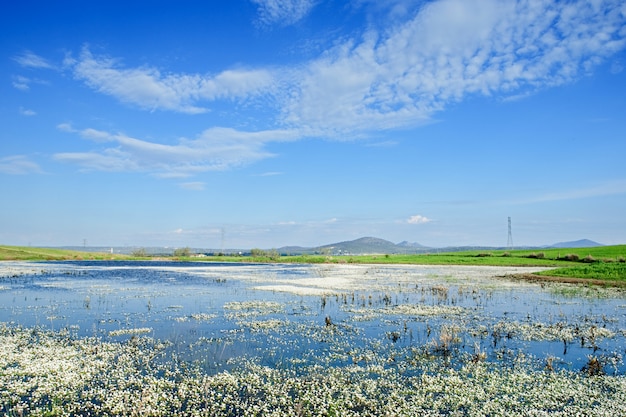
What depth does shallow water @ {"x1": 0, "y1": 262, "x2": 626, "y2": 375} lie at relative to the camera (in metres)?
20.2

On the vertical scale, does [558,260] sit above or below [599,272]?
above

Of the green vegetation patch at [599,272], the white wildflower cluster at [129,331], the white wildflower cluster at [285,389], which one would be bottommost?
the white wildflower cluster at [285,389]

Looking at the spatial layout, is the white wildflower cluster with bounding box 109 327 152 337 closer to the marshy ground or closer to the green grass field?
the marshy ground

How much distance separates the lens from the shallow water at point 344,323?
796 inches

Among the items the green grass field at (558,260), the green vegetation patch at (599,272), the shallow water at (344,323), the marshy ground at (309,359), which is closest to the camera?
the marshy ground at (309,359)

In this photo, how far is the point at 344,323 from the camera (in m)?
27.8

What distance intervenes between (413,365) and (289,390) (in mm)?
6192

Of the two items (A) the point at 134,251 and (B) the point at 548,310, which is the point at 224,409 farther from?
(A) the point at 134,251

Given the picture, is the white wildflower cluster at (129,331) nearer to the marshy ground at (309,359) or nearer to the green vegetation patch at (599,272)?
the marshy ground at (309,359)

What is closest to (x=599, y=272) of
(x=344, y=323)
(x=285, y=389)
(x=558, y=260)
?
(x=344, y=323)

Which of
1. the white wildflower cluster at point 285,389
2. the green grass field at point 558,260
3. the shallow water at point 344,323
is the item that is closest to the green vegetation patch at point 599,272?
the green grass field at point 558,260

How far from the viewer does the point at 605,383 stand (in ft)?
54.1

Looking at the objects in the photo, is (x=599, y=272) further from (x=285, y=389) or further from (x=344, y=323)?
(x=285, y=389)

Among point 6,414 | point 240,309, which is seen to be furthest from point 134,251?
point 6,414
